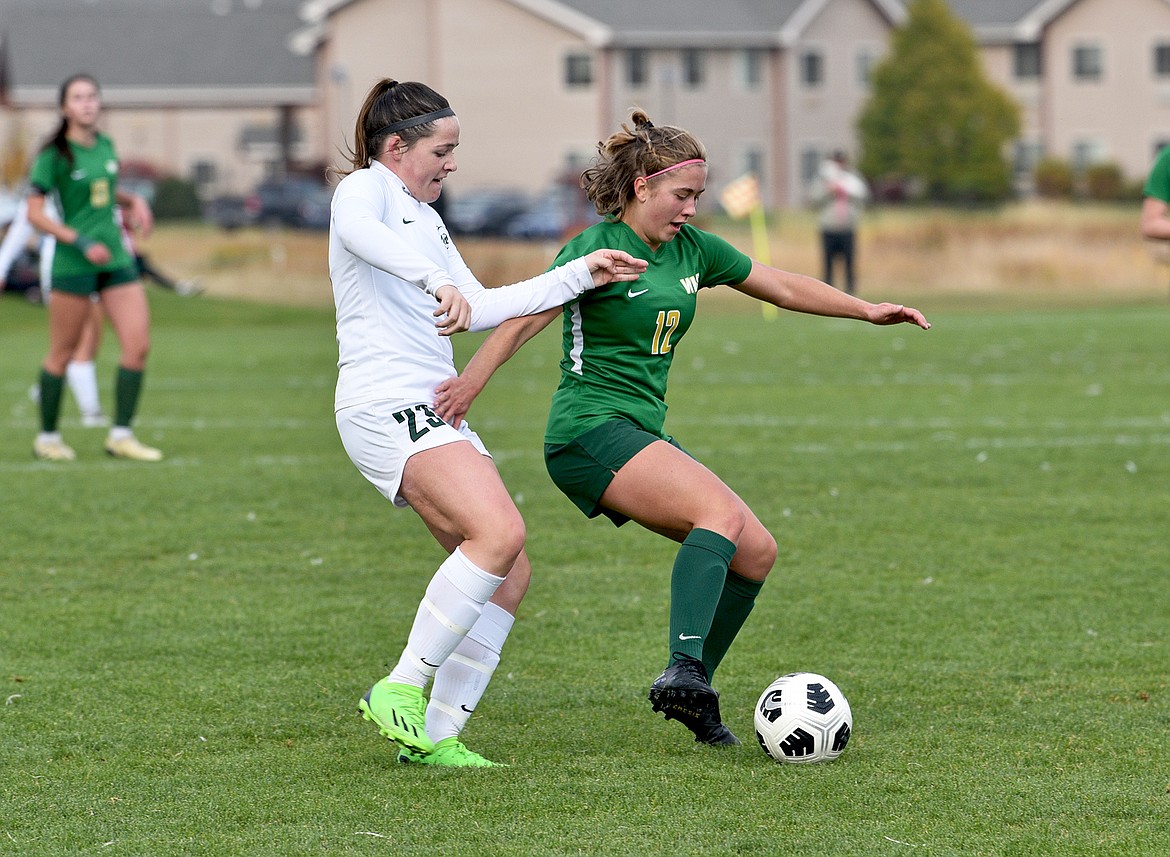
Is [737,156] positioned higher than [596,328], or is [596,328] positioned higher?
[737,156]

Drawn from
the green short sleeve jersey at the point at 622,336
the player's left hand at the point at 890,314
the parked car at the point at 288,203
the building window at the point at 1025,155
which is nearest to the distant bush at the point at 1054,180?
the building window at the point at 1025,155

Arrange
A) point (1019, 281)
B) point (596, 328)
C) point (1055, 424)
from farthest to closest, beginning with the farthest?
point (1019, 281) → point (1055, 424) → point (596, 328)

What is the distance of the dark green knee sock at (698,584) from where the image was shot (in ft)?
15.7

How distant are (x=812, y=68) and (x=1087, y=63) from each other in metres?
11.1

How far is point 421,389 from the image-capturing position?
4770 millimetres

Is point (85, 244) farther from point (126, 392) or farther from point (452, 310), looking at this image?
point (452, 310)

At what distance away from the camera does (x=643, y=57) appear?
63.1 metres

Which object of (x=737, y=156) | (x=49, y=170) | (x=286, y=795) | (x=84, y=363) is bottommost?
(x=286, y=795)

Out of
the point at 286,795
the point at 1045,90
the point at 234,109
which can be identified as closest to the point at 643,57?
the point at 1045,90

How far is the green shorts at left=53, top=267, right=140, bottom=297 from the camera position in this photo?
10.7m

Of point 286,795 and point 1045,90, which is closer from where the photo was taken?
point 286,795

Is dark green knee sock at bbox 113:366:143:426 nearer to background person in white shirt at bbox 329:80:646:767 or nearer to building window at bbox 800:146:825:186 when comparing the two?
background person in white shirt at bbox 329:80:646:767

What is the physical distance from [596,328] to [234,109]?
7805 centimetres

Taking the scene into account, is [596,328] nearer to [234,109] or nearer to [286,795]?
[286,795]
